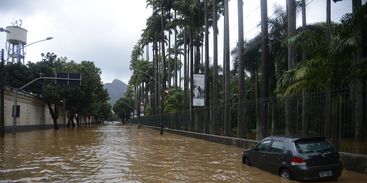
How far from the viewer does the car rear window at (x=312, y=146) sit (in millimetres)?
13385

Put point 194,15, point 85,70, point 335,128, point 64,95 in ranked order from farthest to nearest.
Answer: point 85,70 → point 64,95 → point 194,15 → point 335,128

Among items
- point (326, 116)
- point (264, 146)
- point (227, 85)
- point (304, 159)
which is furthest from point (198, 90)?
point (304, 159)

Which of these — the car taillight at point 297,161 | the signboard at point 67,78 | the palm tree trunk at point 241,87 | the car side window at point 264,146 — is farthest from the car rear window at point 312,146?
the signboard at point 67,78

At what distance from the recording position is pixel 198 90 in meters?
42.8

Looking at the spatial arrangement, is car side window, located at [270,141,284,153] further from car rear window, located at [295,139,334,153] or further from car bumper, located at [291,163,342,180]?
car bumper, located at [291,163,342,180]

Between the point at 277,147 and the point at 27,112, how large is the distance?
52.5 metres

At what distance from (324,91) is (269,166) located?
420cm

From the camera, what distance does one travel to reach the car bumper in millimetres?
12914

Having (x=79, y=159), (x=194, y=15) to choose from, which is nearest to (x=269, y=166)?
(x=79, y=159)

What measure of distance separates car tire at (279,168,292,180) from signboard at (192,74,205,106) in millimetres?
28339

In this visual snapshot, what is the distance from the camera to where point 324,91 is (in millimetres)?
17359

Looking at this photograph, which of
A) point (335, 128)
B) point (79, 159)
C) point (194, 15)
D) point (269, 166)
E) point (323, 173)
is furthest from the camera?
point (194, 15)

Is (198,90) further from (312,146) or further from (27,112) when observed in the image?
(312,146)

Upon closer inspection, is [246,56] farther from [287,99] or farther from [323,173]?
[323,173]
